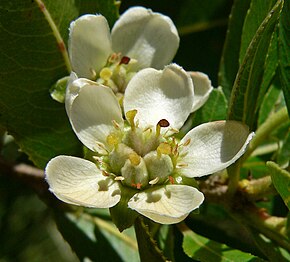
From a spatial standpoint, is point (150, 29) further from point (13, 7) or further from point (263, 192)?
point (263, 192)

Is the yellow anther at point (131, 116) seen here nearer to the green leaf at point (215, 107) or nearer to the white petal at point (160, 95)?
the white petal at point (160, 95)

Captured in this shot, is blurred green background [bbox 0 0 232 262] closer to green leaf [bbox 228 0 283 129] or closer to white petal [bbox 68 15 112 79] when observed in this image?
white petal [bbox 68 15 112 79]

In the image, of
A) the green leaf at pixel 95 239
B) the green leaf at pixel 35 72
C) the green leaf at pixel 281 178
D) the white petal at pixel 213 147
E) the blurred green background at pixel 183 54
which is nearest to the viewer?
the green leaf at pixel 281 178

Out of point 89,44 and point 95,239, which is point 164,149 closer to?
point 89,44

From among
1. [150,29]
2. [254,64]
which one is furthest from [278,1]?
[150,29]

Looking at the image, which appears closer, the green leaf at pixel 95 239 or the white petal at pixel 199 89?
the white petal at pixel 199 89

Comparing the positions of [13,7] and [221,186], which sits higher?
[13,7]

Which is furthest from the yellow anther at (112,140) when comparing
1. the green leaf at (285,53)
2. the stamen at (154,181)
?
the green leaf at (285,53)

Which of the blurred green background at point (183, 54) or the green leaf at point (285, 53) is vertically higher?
the green leaf at point (285, 53)
